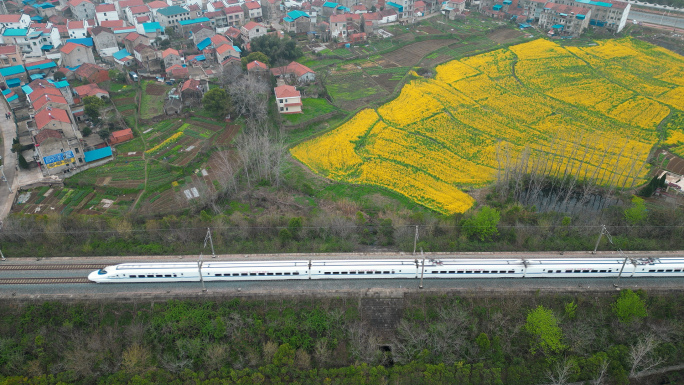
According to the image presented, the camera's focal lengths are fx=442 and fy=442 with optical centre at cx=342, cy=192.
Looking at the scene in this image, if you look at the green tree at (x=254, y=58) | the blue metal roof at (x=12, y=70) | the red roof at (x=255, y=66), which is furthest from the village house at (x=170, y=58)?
the blue metal roof at (x=12, y=70)

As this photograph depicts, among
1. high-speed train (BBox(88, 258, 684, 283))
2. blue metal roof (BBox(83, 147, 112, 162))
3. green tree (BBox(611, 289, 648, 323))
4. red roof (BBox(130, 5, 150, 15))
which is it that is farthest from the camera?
red roof (BBox(130, 5, 150, 15))

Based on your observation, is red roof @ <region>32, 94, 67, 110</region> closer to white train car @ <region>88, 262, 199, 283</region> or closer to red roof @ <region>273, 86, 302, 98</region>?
red roof @ <region>273, 86, 302, 98</region>

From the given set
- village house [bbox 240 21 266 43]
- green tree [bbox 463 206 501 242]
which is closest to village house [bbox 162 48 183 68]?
village house [bbox 240 21 266 43]

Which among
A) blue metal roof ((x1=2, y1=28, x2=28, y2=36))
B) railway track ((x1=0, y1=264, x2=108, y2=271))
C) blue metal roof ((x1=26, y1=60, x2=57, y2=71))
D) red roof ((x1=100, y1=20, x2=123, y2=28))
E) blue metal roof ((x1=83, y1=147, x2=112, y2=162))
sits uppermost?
blue metal roof ((x1=2, y1=28, x2=28, y2=36))

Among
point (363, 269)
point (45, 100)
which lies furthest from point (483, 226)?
point (45, 100)

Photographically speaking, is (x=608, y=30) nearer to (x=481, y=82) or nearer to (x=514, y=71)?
(x=514, y=71)

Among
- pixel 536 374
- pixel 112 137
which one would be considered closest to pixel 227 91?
pixel 112 137
